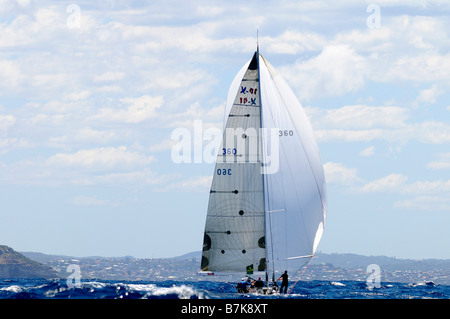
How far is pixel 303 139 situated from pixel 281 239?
5760mm

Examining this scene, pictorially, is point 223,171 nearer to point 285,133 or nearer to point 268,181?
point 268,181

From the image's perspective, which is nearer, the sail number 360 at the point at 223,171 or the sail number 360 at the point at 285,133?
the sail number 360 at the point at 223,171

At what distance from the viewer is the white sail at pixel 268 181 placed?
46688 mm

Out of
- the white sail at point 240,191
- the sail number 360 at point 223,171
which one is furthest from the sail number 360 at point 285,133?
the sail number 360 at point 223,171

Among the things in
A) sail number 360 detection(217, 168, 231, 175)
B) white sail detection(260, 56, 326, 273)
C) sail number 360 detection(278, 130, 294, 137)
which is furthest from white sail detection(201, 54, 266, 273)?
sail number 360 detection(278, 130, 294, 137)

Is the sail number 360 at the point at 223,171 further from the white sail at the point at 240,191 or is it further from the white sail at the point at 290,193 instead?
the white sail at the point at 290,193

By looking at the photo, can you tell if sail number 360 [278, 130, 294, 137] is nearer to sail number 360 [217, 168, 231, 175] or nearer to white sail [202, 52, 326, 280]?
white sail [202, 52, 326, 280]

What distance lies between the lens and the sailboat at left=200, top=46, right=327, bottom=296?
153 ft

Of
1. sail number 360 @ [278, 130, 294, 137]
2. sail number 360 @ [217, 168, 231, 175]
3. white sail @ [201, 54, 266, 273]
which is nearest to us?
white sail @ [201, 54, 266, 273]

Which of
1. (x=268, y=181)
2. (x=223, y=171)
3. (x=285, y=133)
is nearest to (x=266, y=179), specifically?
(x=268, y=181)

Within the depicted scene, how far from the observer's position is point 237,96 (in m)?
46.6

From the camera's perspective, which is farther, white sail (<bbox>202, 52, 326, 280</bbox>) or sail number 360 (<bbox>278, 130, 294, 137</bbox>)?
sail number 360 (<bbox>278, 130, 294, 137</bbox>)
